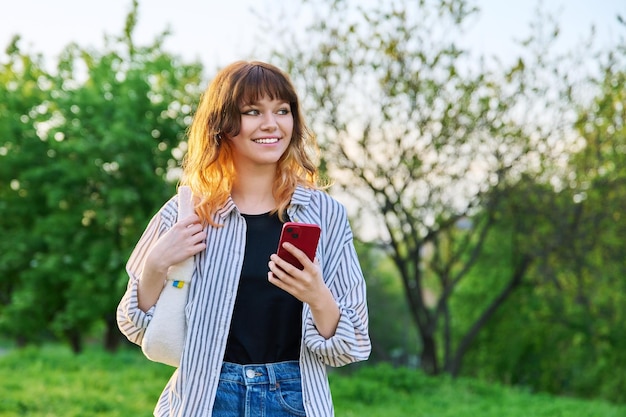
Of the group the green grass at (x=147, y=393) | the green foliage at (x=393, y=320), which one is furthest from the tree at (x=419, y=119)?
the green foliage at (x=393, y=320)

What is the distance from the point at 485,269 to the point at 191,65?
32.6ft

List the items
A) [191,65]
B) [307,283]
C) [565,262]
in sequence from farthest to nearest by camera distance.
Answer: [191,65], [565,262], [307,283]

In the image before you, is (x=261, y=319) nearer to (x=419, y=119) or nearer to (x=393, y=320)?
(x=419, y=119)

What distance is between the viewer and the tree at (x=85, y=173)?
46.5 feet

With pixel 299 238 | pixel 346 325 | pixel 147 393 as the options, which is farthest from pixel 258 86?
pixel 147 393

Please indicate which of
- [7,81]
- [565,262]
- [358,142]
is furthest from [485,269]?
[7,81]

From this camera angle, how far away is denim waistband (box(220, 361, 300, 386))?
7.64ft

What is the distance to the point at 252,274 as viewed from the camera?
2.43 m

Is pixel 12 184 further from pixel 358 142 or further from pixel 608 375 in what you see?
pixel 608 375

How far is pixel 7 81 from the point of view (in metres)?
17.0

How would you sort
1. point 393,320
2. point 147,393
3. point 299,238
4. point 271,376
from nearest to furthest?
point 299,238 → point 271,376 → point 147,393 → point 393,320

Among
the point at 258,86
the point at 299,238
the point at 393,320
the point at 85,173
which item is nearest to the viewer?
the point at 299,238

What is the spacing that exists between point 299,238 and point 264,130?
448 millimetres

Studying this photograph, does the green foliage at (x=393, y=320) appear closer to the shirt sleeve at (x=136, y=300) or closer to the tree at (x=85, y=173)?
the tree at (x=85, y=173)
